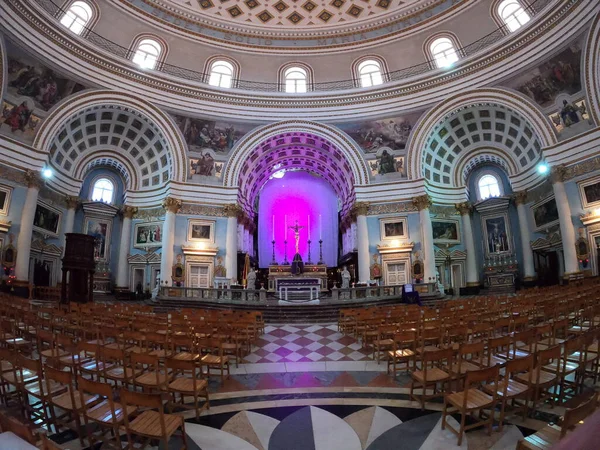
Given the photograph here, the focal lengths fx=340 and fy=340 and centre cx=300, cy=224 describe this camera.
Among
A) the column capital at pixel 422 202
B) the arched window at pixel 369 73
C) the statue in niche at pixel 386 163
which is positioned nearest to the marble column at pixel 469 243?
the column capital at pixel 422 202

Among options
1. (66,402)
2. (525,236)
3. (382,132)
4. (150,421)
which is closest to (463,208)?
(525,236)

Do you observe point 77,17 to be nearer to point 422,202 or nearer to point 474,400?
point 422,202

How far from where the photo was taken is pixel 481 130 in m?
25.5

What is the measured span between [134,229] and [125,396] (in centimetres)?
2491

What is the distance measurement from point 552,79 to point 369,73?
12.2 metres

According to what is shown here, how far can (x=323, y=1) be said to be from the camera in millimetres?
26766

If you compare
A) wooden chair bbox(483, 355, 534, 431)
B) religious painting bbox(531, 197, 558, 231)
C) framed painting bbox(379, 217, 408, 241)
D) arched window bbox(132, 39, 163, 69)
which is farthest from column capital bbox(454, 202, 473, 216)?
arched window bbox(132, 39, 163, 69)

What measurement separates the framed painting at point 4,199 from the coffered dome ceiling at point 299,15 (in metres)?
14.9

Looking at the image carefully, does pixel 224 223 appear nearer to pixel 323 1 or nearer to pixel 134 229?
pixel 134 229

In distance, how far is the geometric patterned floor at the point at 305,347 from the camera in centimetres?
784

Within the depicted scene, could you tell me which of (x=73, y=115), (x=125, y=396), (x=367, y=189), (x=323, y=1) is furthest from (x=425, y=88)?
(x=125, y=396)

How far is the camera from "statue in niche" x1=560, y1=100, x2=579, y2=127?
62.2ft

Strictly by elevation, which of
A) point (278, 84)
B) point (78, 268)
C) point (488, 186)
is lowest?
point (78, 268)

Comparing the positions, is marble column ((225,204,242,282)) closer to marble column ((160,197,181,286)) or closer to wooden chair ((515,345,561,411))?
marble column ((160,197,181,286))
